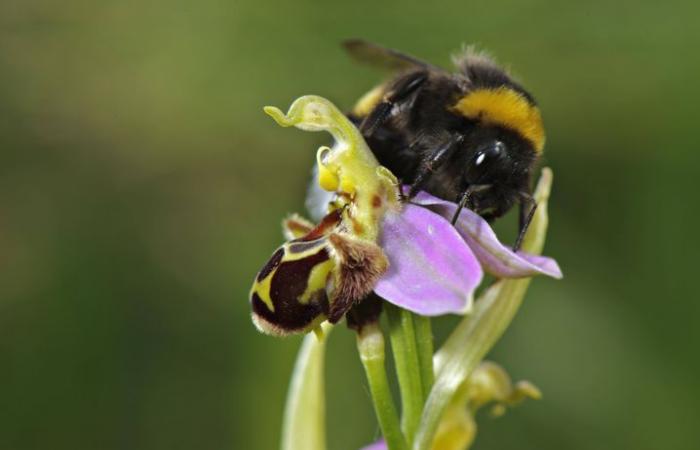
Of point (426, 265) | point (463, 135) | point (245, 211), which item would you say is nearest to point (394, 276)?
point (426, 265)

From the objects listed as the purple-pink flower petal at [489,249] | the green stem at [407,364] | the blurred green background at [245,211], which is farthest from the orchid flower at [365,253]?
the blurred green background at [245,211]

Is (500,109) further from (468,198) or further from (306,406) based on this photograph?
(306,406)

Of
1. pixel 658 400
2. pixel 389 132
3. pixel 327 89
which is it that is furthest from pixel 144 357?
pixel 389 132

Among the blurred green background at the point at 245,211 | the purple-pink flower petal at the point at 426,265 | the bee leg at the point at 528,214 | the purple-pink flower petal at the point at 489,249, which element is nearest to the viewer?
the purple-pink flower petal at the point at 426,265

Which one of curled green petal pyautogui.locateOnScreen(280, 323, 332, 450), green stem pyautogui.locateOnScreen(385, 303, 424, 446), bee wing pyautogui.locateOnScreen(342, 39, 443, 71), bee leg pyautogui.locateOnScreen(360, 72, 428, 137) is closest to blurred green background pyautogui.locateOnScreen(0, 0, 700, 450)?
curled green petal pyautogui.locateOnScreen(280, 323, 332, 450)

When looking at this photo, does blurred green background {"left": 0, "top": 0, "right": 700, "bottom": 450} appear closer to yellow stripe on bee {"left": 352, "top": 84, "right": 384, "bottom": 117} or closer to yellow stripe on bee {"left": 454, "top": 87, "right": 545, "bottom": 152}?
yellow stripe on bee {"left": 352, "top": 84, "right": 384, "bottom": 117}

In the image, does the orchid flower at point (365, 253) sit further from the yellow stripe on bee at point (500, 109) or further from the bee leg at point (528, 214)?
the yellow stripe on bee at point (500, 109)
